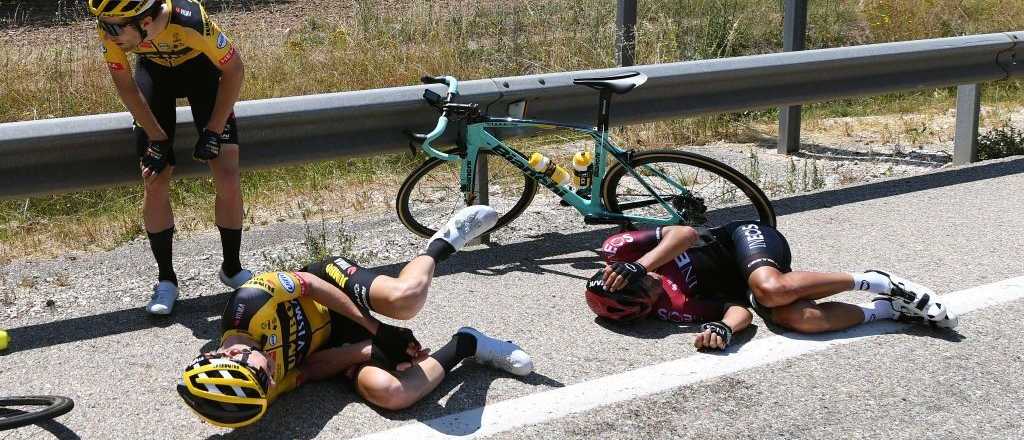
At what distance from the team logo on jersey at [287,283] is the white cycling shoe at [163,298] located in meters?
1.03

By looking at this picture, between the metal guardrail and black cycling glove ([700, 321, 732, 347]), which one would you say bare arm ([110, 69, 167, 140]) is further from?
black cycling glove ([700, 321, 732, 347])

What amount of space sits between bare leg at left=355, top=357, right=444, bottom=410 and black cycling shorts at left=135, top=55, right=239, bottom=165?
5.50ft

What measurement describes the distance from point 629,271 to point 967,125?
14.8ft

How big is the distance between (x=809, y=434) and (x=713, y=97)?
3772mm

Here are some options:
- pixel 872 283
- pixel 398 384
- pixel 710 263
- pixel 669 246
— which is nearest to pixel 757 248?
pixel 710 263

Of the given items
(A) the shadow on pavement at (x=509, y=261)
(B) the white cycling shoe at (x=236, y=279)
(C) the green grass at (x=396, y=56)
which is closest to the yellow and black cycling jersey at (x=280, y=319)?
(A) the shadow on pavement at (x=509, y=261)

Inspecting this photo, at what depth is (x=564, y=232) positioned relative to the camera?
6.61 metres

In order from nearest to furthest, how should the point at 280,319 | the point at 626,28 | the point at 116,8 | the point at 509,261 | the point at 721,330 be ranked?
1. the point at 280,319
2. the point at 721,330
3. the point at 116,8
4. the point at 509,261
5. the point at 626,28

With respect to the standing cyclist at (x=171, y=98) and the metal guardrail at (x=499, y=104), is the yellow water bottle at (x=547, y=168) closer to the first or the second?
the metal guardrail at (x=499, y=104)

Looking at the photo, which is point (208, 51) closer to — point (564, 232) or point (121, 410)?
point (121, 410)

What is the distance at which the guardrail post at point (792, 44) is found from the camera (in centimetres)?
894

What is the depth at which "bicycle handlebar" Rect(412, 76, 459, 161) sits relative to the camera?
605cm

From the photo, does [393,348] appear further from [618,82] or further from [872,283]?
[618,82]

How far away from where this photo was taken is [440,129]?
6051 mm
